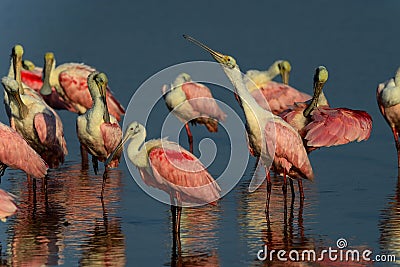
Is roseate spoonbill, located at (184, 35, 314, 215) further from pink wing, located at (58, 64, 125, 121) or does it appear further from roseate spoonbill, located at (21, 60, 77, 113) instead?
roseate spoonbill, located at (21, 60, 77, 113)

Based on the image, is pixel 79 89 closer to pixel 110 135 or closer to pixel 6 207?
pixel 110 135

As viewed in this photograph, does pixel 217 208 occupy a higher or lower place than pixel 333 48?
lower

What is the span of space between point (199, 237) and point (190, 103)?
760 centimetres

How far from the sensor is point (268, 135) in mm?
14453

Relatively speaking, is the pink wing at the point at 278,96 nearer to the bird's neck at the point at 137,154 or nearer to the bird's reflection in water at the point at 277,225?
the bird's reflection in water at the point at 277,225

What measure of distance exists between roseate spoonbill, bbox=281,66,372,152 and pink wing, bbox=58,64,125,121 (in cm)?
596

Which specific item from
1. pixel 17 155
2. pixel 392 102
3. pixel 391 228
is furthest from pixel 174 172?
pixel 392 102

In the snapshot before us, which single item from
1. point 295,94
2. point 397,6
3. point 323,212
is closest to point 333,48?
point 397,6

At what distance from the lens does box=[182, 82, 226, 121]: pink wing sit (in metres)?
20.8

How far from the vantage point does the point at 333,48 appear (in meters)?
36.3

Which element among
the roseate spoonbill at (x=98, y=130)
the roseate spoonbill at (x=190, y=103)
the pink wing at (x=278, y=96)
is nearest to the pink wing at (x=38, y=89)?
the roseate spoonbill at (x=190, y=103)

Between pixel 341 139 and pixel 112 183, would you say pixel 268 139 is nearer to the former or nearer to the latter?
pixel 341 139

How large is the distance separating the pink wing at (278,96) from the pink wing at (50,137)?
4437 millimetres

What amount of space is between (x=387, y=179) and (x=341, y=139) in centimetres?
166
